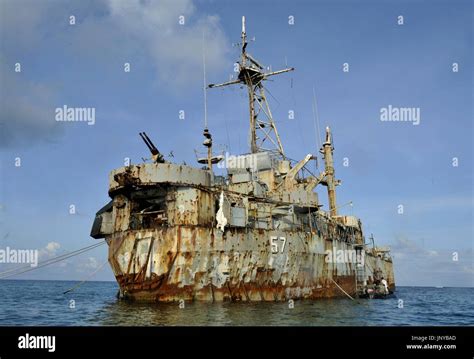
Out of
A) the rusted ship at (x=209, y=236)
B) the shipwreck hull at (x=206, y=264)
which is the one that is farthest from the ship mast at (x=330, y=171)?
the shipwreck hull at (x=206, y=264)

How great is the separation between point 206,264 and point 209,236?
1.53 m

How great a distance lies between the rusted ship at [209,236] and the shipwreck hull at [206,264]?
0.05m

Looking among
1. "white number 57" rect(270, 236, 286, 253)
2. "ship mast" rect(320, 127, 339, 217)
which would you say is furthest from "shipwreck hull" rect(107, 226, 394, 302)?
"ship mast" rect(320, 127, 339, 217)

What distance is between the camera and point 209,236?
23.0 metres

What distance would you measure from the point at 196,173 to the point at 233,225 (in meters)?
3.70

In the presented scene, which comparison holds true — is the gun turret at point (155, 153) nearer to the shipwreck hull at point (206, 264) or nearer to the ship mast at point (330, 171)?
the shipwreck hull at point (206, 264)

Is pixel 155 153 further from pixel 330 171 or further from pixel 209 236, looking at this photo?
pixel 330 171

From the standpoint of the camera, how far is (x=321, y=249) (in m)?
29.8

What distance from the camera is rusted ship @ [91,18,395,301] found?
74.4 feet
